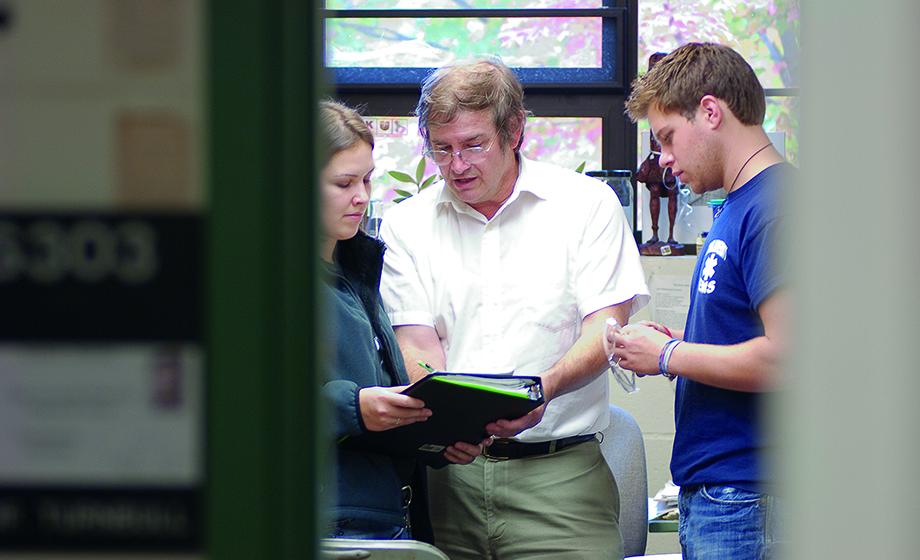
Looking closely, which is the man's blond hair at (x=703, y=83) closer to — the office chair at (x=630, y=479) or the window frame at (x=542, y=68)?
the office chair at (x=630, y=479)

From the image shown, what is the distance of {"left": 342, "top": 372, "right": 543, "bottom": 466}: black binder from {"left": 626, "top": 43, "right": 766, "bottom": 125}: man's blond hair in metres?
0.60

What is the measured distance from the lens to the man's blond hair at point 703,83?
207 cm

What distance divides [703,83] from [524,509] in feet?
3.05

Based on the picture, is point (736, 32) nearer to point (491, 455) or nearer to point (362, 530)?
point (491, 455)

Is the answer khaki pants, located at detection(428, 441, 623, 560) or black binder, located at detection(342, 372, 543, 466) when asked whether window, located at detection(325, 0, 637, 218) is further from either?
black binder, located at detection(342, 372, 543, 466)

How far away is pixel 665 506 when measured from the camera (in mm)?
2678

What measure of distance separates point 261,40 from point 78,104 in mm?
89

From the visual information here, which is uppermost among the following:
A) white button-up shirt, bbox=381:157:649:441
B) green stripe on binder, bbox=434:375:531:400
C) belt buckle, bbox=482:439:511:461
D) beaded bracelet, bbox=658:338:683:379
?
white button-up shirt, bbox=381:157:649:441

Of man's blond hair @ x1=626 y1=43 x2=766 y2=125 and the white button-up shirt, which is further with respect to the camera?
the white button-up shirt

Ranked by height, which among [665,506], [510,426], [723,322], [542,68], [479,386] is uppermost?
[542,68]

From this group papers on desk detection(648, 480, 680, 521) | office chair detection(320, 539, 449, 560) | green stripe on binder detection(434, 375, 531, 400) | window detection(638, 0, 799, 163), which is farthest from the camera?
window detection(638, 0, 799, 163)

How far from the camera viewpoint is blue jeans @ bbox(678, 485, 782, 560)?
193cm

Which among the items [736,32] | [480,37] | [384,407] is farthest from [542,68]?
[384,407]

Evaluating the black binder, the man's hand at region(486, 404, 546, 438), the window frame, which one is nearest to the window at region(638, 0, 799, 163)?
the window frame
